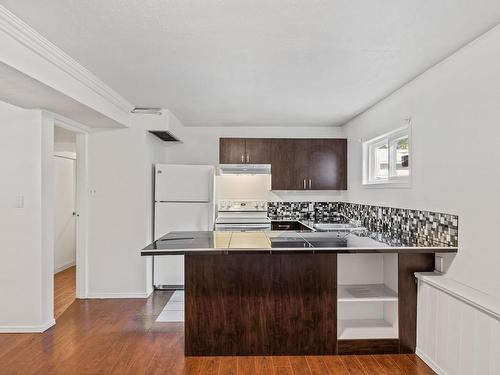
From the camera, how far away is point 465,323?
7.00 ft

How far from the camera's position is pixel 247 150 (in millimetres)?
4992

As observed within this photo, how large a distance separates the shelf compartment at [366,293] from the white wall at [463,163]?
249 millimetres

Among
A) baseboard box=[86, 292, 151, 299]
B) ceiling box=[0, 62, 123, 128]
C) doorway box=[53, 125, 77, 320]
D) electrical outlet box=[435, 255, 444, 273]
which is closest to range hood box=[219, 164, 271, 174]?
ceiling box=[0, 62, 123, 128]

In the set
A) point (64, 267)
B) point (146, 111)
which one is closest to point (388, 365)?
point (146, 111)

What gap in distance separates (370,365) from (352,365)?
0.13m

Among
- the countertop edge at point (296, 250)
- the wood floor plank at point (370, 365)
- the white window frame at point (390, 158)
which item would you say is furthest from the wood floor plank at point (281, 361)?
the white window frame at point (390, 158)

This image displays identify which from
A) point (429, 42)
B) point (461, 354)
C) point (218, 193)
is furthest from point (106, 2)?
point (218, 193)

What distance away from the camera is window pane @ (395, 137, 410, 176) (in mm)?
3439

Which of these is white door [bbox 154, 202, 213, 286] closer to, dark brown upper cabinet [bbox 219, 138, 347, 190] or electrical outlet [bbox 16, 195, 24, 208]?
dark brown upper cabinet [bbox 219, 138, 347, 190]

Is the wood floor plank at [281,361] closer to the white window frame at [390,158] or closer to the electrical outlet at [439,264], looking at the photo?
the electrical outlet at [439,264]

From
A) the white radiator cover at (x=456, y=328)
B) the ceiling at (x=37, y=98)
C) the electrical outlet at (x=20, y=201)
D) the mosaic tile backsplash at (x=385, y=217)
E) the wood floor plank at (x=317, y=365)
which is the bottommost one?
the wood floor plank at (x=317, y=365)

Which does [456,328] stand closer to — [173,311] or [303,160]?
[173,311]

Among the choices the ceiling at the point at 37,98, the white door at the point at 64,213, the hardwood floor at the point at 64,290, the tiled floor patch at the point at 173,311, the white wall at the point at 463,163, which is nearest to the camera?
the white wall at the point at 463,163

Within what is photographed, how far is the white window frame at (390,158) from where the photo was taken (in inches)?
125
